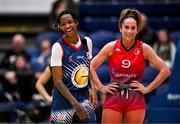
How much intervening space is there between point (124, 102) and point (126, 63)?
0.41 m

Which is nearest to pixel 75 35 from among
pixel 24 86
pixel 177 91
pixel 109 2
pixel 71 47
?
pixel 71 47

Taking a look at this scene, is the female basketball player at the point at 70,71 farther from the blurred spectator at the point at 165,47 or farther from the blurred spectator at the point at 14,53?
the blurred spectator at the point at 14,53

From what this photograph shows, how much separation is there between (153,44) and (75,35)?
4738mm

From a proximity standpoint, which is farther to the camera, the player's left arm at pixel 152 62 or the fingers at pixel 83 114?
the player's left arm at pixel 152 62

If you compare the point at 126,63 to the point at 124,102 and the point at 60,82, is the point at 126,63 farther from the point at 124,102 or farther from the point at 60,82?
the point at 60,82

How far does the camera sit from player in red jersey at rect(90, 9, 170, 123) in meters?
6.87

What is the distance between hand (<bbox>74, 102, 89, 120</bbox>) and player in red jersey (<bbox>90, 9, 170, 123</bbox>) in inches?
16.2

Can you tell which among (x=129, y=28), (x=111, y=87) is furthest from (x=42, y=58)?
(x=129, y=28)

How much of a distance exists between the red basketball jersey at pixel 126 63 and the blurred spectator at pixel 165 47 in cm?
376

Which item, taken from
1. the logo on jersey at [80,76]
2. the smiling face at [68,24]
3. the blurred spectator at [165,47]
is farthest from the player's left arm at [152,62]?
the blurred spectator at [165,47]

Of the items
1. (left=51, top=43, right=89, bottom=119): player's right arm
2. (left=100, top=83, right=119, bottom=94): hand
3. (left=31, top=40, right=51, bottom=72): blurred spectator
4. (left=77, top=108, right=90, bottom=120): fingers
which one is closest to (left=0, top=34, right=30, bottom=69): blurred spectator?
(left=31, top=40, right=51, bottom=72): blurred spectator

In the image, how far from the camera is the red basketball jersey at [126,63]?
688 centimetres

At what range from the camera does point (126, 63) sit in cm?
688

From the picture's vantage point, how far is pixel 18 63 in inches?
445
